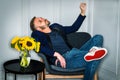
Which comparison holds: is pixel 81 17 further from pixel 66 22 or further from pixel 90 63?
pixel 90 63

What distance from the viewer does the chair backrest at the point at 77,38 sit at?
3582mm

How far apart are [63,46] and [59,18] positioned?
1.97ft

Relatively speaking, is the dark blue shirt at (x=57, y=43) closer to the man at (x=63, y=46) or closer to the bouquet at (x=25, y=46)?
the man at (x=63, y=46)

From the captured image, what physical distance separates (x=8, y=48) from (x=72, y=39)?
91cm

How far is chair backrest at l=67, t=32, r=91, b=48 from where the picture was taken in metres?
3.58

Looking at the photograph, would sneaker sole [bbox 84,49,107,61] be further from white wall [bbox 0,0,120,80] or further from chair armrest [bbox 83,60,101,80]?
white wall [bbox 0,0,120,80]

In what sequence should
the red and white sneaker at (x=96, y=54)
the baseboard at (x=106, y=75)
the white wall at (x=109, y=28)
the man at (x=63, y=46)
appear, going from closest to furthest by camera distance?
the red and white sneaker at (x=96, y=54) → the man at (x=63, y=46) → the white wall at (x=109, y=28) → the baseboard at (x=106, y=75)

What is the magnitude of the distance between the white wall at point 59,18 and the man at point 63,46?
300mm

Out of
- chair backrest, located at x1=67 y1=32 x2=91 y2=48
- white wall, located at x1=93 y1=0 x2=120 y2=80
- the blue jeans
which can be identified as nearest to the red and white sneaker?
the blue jeans

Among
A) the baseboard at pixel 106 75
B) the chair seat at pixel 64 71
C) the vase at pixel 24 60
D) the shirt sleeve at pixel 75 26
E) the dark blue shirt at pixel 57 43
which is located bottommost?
the baseboard at pixel 106 75

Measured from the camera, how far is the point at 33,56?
380 centimetres

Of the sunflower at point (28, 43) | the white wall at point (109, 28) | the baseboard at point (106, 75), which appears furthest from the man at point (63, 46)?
the baseboard at point (106, 75)

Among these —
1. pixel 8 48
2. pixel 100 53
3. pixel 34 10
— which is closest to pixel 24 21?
pixel 34 10

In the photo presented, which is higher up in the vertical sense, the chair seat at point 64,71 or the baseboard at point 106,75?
the chair seat at point 64,71
